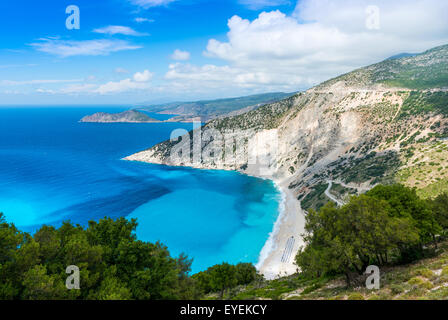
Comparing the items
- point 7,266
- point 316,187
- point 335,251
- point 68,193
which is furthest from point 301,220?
point 68,193

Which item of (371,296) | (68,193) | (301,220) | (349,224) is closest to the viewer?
(371,296)

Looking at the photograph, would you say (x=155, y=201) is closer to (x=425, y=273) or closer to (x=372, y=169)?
(x=372, y=169)

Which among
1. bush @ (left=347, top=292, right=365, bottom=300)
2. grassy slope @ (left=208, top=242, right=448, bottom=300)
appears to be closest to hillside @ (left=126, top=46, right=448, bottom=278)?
grassy slope @ (left=208, top=242, right=448, bottom=300)

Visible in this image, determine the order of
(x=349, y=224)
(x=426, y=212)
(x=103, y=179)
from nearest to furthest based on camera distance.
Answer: (x=349, y=224) → (x=426, y=212) → (x=103, y=179)

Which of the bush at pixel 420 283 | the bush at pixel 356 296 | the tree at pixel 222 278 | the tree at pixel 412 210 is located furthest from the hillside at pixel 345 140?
the bush at pixel 420 283

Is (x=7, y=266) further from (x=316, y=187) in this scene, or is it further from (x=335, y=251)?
(x=316, y=187)

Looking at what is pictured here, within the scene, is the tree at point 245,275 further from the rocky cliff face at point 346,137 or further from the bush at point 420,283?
the rocky cliff face at point 346,137

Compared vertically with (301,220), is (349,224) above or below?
above
